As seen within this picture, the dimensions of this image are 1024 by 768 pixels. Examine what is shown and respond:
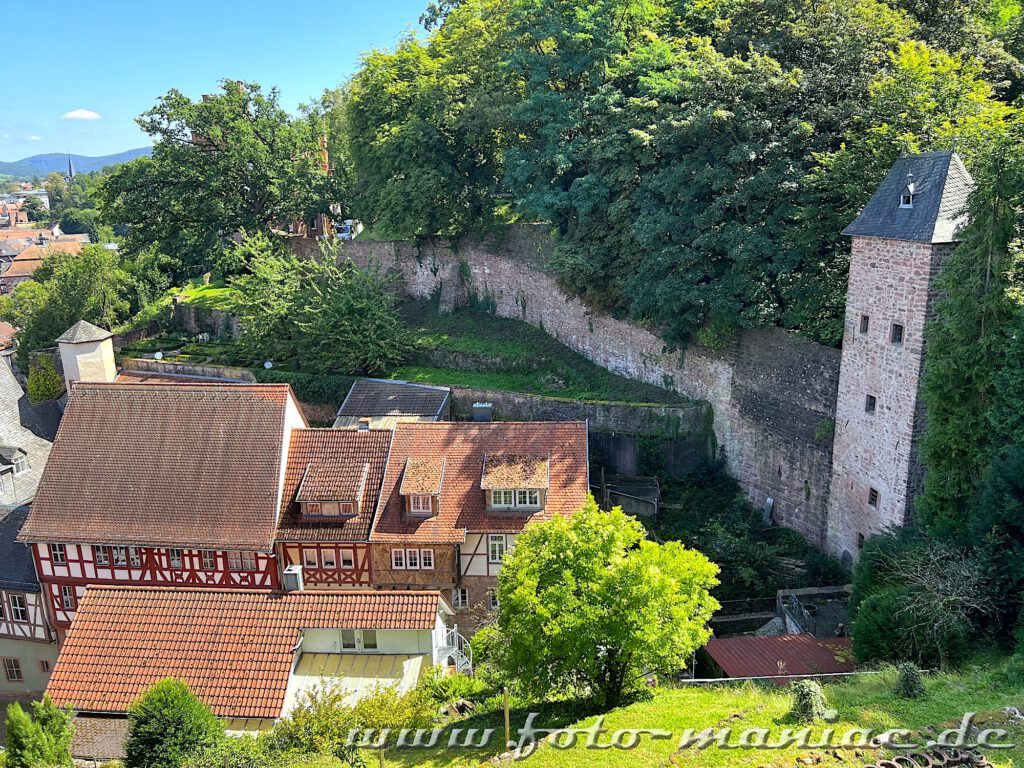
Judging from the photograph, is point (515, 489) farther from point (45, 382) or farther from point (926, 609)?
point (45, 382)

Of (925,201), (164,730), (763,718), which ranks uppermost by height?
(925,201)

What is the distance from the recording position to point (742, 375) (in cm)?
2623

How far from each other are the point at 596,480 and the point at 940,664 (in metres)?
13.3

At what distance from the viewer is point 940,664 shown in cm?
1608

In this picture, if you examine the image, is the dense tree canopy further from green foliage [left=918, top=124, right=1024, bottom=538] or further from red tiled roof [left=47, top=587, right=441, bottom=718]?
red tiled roof [left=47, top=587, right=441, bottom=718]

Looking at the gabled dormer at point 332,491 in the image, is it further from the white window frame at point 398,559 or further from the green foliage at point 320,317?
the green foliage at point 320,317

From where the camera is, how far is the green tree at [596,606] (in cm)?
1436

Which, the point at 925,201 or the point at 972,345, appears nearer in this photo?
the point at 972,345

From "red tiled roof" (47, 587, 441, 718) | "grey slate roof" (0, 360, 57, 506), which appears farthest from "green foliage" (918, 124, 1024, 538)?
"grey slate roof" (0, 360, 57, 506)

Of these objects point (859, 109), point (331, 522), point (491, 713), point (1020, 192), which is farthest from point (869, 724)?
point (859, 109)

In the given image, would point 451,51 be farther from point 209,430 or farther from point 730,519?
point 730,519

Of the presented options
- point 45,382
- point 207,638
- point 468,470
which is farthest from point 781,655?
point 45,382

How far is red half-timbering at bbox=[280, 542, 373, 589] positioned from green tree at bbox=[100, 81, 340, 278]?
23803 mm

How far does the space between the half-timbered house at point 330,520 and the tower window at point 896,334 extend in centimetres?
1407
